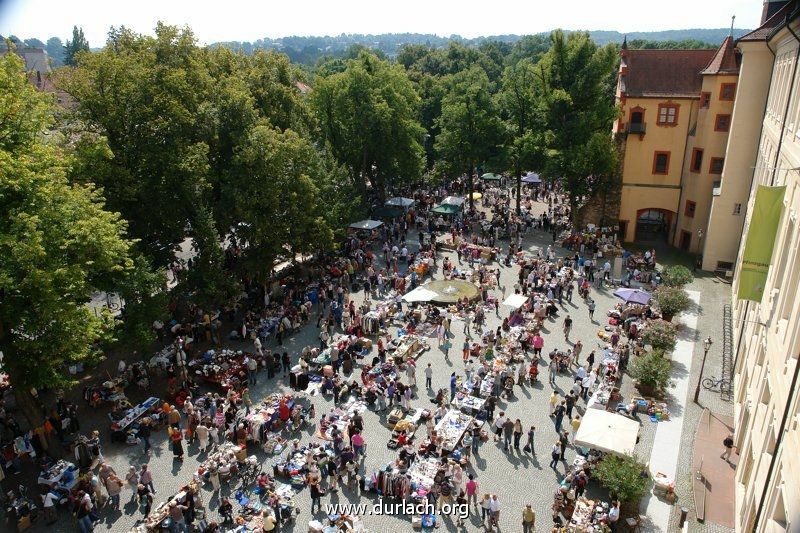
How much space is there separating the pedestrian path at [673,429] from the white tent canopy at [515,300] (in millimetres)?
7605

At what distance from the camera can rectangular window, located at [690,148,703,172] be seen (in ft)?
128

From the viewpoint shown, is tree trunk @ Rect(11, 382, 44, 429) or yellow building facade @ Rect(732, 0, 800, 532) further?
tree trunk @ Rect(11, 382, 44, 429)

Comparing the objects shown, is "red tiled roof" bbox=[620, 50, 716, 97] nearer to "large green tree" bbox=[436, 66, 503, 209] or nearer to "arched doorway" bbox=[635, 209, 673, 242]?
"arched doorway" bbox=[635, 209, 673, 242]

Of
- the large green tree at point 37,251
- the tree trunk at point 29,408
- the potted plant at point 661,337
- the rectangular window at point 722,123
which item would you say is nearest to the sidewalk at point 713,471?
the potted plant at point 661,337

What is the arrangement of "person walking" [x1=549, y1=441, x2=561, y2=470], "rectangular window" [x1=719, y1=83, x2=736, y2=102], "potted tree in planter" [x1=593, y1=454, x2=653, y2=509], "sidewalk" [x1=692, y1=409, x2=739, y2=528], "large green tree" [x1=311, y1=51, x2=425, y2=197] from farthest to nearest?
"large green tree" [x1=311, y1=51, x2=425, y2=197] → "rectangular window" [x1=719, y1=83, x2=736, y2=102] → "person walking" [x1=549, y1=441, x2=561, y2=470] → "sidewalk" [x1=692, y1=409, x2=739, y2=528] → "potted tree in planter" [x1=593, y1=454, x2=653, y2=509]

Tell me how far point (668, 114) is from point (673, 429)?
26110 millimetres

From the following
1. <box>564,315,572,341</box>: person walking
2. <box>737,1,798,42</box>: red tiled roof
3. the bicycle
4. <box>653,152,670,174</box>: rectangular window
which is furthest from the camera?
<box>653,152,670,174</box>: rectangular window

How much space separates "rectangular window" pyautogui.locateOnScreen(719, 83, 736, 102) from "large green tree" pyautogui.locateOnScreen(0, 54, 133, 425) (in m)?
36.4

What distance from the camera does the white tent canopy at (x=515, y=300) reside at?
30.4m

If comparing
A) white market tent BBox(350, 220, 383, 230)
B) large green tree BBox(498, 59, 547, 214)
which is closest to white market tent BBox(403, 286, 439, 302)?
white market tent BBox(350, 220, 383, 230)

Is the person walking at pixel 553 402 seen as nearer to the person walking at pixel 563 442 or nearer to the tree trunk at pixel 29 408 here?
the person walking at pixel 563 442

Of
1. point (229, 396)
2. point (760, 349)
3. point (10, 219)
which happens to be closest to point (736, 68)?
point (760, 349)

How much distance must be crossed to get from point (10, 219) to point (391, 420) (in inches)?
572

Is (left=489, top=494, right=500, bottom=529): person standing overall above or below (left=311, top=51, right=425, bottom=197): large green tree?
below
